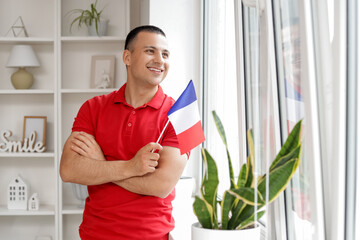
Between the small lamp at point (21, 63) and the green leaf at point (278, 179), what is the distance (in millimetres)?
3095

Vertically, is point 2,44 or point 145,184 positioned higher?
point 2,44

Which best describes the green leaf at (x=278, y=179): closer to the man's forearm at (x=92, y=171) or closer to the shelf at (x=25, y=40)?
the man's forearm at (x=92, y=171)

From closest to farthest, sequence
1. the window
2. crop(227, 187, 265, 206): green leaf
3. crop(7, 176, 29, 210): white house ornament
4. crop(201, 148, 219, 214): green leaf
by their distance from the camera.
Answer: crop(227, 187, 265, 206): green leaf, crop(201, 148, 219, 214): green leaf, the window, crop(7, 176, 29, 210): white house ornament

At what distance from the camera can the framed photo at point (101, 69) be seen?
397 cm

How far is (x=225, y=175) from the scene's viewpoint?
9.25 ft

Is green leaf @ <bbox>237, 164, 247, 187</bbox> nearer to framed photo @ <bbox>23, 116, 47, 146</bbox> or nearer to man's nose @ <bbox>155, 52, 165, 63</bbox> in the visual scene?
man's nose @ <bbox>155, 52, 165, 63</bbox>

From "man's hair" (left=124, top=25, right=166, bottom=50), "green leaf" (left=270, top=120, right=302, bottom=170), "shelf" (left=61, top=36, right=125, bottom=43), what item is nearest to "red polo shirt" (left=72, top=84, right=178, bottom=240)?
"man's hair" (left=124, top=25, right=166, bottom=50)

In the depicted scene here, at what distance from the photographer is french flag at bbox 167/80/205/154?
60.4 inches

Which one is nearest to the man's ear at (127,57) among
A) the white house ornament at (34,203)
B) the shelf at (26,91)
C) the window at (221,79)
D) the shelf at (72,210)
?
the window at (221,79)

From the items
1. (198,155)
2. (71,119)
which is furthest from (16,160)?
(198,155)

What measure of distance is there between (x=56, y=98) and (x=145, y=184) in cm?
221

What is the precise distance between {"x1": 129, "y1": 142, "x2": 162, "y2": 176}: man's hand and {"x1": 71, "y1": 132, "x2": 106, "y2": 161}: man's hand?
19 cm

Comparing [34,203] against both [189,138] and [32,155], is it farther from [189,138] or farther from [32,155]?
[189,138]

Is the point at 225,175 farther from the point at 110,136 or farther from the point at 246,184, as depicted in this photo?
the point at 246,184
